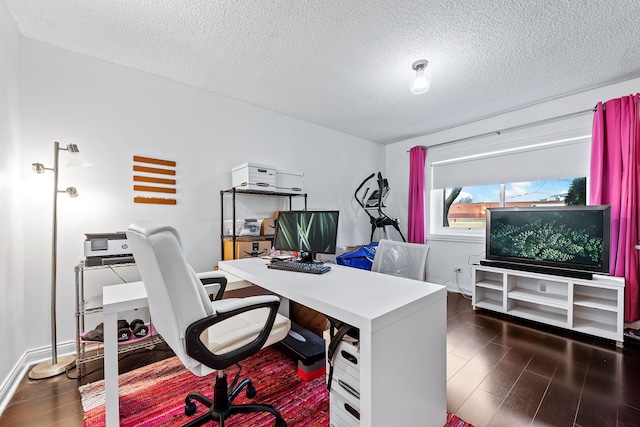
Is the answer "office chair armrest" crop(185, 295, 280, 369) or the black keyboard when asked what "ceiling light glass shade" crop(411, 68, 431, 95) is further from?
"office chair armrest" crop(185, 295, 280, 369)

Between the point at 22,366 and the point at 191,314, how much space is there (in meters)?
1.88

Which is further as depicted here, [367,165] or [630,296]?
[367,165]

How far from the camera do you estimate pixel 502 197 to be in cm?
345

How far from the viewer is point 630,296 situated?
2.33 metres

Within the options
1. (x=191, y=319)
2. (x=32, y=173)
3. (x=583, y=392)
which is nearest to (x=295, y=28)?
(x=191, y=319)

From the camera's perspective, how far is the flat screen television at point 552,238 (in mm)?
2359

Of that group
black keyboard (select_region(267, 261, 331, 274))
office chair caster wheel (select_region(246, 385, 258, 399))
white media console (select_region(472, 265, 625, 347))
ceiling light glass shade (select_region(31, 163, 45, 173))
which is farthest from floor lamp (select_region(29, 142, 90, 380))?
white media console (select_region(472, 265, 625, 347))

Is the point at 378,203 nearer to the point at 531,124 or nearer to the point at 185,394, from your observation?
the point at 531,124

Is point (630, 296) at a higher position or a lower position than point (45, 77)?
lower

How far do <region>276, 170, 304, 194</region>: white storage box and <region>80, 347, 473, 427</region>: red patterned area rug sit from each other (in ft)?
5.52

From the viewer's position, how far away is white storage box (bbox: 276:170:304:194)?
2.87 m

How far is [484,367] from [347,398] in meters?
1.34

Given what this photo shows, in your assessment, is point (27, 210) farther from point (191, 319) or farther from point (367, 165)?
point (367, 165)

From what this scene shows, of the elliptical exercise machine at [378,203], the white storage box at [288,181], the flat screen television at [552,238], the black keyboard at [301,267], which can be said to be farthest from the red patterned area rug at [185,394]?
the elliptical exercise machine at [378,203]
